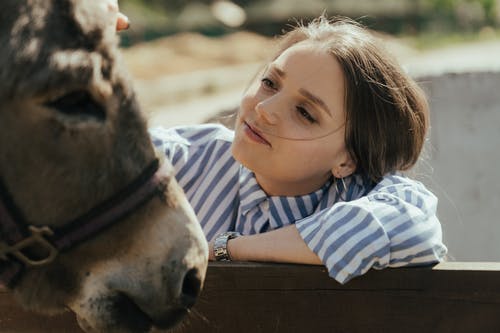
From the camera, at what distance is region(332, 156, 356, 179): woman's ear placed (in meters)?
2.43

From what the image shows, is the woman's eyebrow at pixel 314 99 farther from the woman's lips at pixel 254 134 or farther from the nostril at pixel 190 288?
the nostril at pixel 190 288

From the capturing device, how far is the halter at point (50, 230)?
1.68m

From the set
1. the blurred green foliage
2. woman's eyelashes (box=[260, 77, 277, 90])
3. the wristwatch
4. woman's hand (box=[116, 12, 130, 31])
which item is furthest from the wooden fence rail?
the blurred green foliage

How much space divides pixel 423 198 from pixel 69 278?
0.97 metres

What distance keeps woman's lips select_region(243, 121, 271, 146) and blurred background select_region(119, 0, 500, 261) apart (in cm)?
29

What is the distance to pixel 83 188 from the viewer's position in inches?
66.2

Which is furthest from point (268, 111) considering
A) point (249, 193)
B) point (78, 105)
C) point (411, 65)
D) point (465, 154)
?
point (411, 65)

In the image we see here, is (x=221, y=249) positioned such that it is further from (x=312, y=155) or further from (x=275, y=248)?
(x=312, y=155)

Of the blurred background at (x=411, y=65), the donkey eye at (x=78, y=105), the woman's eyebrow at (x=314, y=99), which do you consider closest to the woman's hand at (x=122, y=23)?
the blurred background at (x=411, y=65)

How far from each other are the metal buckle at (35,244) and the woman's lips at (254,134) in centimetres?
79

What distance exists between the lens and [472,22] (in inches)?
746

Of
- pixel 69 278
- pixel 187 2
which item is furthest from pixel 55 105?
pixel 187 2

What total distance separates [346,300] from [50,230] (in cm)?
75

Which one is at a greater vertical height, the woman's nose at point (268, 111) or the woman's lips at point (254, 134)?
the woman's nose at point (268, 111)
